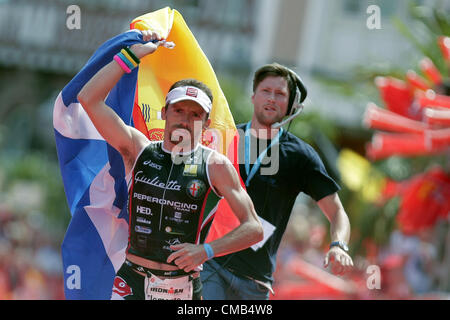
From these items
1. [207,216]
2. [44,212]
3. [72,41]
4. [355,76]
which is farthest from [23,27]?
[207,216]

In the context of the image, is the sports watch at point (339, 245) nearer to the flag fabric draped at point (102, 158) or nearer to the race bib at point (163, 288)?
the flag fabric draped at point (102, 158)

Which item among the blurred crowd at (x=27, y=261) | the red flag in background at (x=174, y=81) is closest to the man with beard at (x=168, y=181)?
the red flag in background at (x=174, y=81)

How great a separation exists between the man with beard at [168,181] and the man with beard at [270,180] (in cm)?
53

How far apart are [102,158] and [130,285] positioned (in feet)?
2.23

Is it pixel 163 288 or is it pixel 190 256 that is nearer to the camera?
pixel 190 256

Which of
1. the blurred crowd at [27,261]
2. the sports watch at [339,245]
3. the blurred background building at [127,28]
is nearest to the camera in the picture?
the sports watch at [339,245]

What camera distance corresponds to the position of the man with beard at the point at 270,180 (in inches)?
160

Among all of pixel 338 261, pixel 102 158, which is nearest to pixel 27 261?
pixel 102 158

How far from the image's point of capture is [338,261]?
368 cm

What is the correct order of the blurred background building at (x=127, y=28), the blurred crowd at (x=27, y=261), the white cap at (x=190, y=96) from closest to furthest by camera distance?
the white cap at (x=190, y=96), the blurred crowd at (x=27, y=261), the blurred background building at (x=127, y=28)

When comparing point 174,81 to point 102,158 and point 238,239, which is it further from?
point 238,239

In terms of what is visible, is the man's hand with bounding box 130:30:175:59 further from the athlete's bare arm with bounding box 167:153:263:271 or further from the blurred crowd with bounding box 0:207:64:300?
the blurred crowd with bounding box 0:207:64:300

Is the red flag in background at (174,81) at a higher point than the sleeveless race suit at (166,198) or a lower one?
higher
